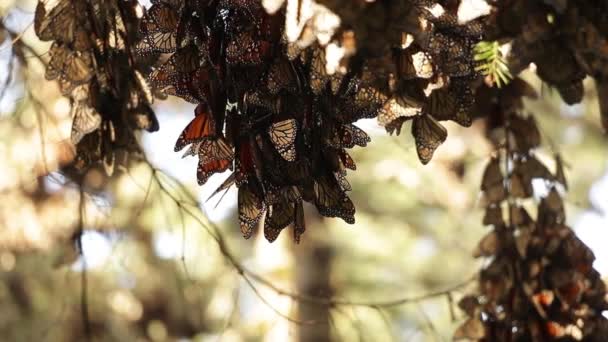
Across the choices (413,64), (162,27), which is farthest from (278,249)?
(413,64)

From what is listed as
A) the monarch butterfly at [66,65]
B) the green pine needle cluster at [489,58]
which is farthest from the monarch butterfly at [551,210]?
the monarch butterfly at [66,65]

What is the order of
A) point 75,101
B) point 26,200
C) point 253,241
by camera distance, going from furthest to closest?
point 253,241, point 26,200, point 75,101

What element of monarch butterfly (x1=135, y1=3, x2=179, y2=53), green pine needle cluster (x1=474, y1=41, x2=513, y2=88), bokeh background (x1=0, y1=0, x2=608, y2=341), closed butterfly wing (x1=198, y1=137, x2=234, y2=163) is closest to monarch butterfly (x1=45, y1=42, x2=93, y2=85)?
monarch butterfly (x1=135, y1=3, x2=179, y2=53)

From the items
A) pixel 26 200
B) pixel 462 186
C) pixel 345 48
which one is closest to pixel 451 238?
pixel 462 186

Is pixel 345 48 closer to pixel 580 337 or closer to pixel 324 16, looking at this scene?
pixel 324 16

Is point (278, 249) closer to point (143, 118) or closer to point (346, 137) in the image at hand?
point (143, 118)

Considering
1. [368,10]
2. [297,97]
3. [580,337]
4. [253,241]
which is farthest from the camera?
[253,241]

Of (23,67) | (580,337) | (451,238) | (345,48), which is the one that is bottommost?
(580,337)

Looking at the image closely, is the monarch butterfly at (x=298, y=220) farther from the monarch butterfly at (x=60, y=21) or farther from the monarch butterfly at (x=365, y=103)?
the monarch butterfly at (x=60, y=21)
